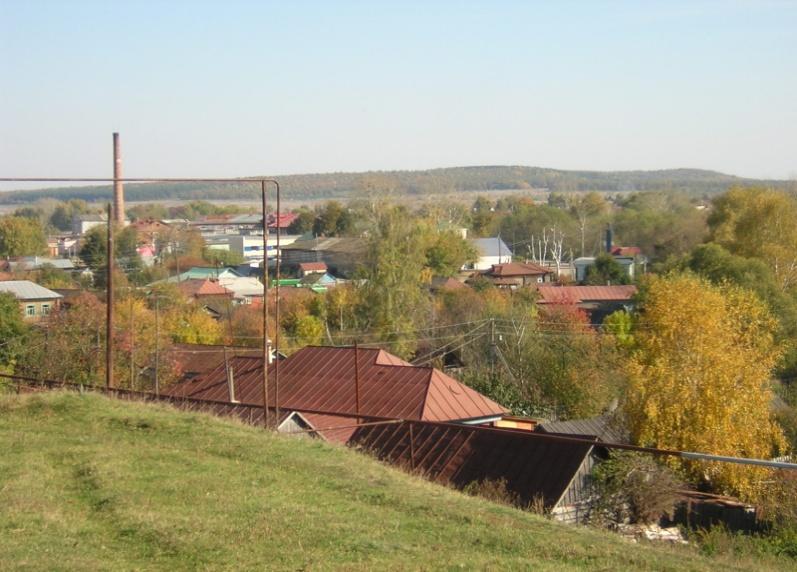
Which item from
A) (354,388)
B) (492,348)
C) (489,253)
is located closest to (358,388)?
(354,388)

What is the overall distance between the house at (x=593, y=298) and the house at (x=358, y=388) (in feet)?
85.4

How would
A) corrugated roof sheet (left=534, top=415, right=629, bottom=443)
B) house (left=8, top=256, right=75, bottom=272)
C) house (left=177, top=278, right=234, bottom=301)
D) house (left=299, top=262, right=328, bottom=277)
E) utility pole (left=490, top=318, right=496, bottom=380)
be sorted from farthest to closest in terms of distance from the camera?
house (left=299, top=262, right=328, bottom=277)
house (left=8, top=256, right=75, bottom=272)
house (left=177, top=278, right=234, bottom=301)
utility pole (left=490, top=318, right=496, bottom=380)
corrugated roof sheet (left=534, top=415, right=629, bottom=443)

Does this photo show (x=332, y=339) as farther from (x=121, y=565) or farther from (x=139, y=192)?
(x=139, y=192)

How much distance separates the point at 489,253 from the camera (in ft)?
270

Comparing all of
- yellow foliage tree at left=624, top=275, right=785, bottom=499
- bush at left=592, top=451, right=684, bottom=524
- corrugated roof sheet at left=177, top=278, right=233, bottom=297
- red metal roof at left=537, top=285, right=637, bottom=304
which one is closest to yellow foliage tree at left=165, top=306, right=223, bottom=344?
corrugated roof sheet at left=177, top=278, right=233, bottom=297

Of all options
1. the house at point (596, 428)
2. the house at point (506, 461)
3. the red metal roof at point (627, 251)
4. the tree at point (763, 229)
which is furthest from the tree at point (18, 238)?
the house at point (506, 461)

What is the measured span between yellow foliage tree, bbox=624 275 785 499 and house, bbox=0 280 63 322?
1129 inches

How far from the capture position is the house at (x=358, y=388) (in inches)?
906

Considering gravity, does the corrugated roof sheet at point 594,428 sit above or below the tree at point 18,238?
below

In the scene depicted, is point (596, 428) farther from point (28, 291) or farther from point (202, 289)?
point (202, 289)

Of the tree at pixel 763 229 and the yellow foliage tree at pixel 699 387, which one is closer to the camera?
the yellow foliage tree at pixel 699 387

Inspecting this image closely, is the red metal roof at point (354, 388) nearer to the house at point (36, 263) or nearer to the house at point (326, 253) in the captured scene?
the house at point (326, 253)

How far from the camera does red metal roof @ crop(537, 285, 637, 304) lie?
5250 centimetres

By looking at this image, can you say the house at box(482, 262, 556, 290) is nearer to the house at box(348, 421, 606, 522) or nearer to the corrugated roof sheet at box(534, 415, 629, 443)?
the corrugated roof sheet at box(534, 415, 629, 443)
